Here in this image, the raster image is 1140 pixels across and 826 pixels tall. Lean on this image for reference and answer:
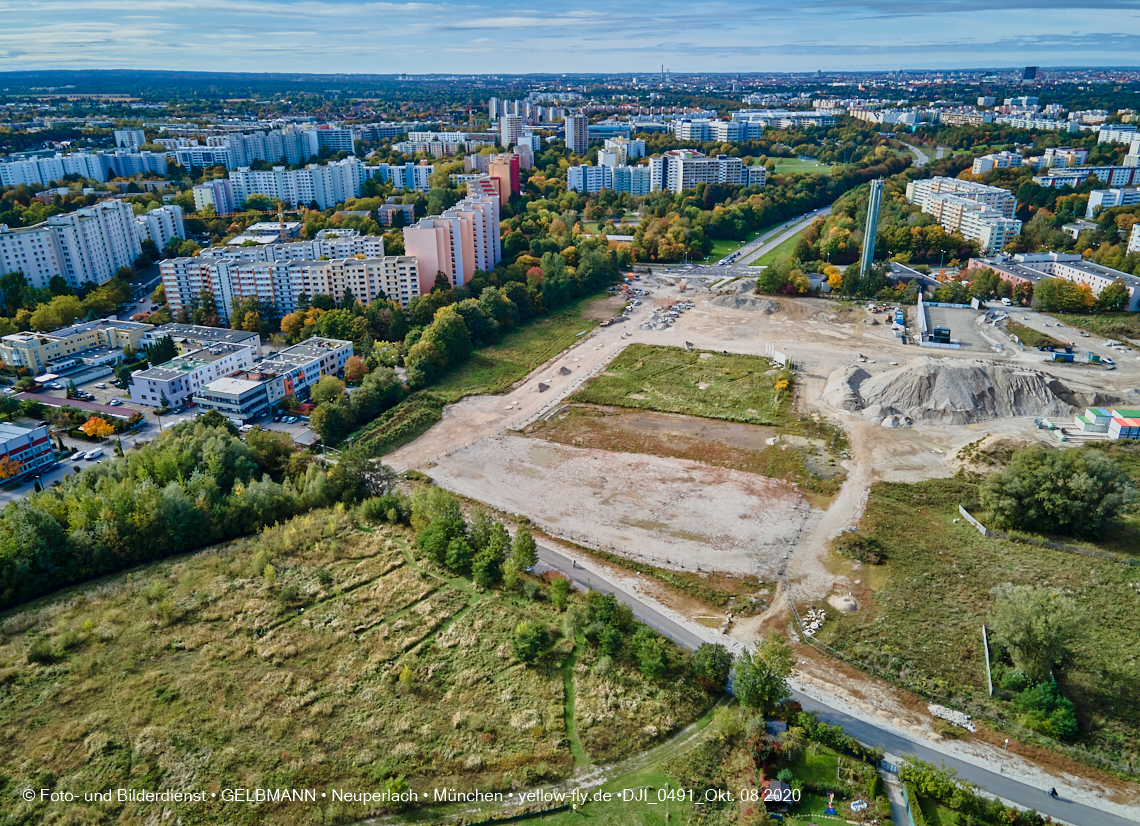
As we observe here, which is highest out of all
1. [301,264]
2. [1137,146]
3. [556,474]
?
[1137,146]

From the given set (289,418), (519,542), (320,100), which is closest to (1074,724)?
(519,542)

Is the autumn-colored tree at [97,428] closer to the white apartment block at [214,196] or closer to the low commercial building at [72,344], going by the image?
the low commercial building at [72,344]

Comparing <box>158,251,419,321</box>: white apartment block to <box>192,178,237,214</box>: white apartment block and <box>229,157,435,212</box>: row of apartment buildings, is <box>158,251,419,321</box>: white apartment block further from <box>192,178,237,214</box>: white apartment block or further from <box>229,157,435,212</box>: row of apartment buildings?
<box>229,157,435,212</box>: row of apartment buildings

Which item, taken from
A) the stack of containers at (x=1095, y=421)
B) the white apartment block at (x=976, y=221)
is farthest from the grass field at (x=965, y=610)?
the white apartment block at (x=976, y=221)

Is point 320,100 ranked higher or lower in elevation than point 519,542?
higher

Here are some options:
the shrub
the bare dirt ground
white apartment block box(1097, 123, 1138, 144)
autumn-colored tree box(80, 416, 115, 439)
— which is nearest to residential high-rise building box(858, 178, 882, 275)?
the bare dirt ground

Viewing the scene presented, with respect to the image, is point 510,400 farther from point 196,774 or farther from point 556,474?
point 196,774
